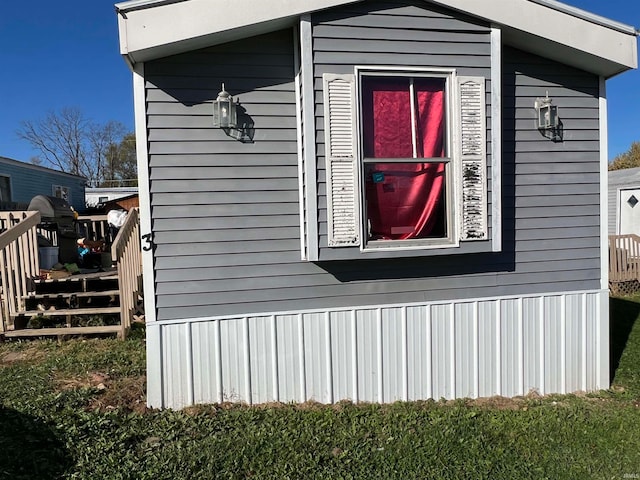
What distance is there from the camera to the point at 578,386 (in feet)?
13.8

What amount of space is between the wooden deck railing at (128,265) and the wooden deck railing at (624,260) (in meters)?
8.20

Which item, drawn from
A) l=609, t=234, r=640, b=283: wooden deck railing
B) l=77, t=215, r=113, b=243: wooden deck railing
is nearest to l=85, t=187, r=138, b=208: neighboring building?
l=77, t=215, r=113, b=243: wooden deck railing

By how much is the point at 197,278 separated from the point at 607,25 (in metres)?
3.90

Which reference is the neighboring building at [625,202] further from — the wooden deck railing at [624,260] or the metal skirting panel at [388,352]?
the metal skirting panel at [388,352]

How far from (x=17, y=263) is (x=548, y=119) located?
20.0 ft

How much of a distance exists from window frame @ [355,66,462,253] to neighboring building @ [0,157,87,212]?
34.6 feet

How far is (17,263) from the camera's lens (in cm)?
577

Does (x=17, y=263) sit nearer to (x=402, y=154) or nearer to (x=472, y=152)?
(x=402, y=154)

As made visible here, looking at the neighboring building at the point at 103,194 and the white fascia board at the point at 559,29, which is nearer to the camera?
the white fascia board at the point at 559,29

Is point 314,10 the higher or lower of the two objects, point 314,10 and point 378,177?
the higher

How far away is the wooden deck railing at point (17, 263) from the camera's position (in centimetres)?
550

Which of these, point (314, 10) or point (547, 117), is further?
point (547, 117)

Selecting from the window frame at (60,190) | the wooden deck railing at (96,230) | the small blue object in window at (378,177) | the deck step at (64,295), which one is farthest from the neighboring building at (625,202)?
the window frame at (60,190)

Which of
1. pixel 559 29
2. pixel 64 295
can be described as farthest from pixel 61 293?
pixel 559 29
